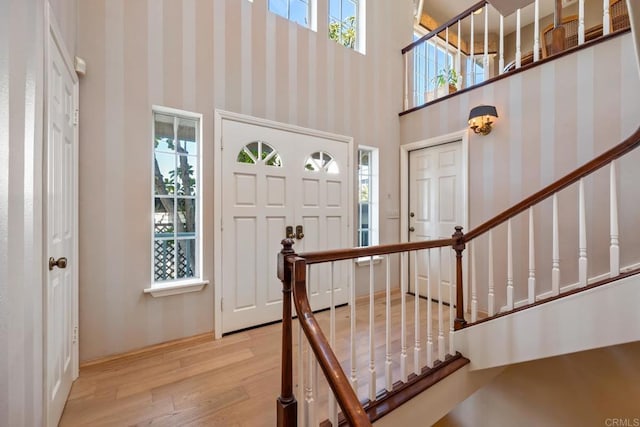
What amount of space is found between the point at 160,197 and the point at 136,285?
2.33 feet

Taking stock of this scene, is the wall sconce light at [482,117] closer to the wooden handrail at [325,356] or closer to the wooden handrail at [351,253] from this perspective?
the wooden handrail at [351,253]

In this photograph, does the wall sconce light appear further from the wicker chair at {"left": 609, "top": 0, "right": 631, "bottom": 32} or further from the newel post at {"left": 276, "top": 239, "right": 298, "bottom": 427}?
the newel post at {"left": 276, "top": 239, "right": 298, "bottom": 427}

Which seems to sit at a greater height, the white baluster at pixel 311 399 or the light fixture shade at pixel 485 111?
the light fixture shade at pixel 485 111

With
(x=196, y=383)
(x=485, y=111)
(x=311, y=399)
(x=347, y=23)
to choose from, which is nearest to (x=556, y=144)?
(x=485, y=111)

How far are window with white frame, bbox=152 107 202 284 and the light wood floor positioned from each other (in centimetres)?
63

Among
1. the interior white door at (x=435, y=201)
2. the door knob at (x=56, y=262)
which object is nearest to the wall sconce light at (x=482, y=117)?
the interior white door at (x=435, y=201)

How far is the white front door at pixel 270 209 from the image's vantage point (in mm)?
2416

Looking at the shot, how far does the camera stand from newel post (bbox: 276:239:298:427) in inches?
46.2

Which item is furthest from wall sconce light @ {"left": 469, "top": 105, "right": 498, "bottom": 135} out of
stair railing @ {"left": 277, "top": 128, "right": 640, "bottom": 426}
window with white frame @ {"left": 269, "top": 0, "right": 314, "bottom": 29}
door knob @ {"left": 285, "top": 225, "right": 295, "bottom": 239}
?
door knob @ {"left": 285, "top": 225, "right": 295, "bottom": 239}

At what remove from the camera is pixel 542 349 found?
175 cm

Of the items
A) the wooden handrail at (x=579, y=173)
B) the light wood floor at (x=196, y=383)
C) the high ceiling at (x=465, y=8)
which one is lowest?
the light wood floor at (x=196, y=383)

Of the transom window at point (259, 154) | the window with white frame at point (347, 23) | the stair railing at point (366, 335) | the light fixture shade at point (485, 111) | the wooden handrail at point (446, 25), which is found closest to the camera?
the stair railing at point (366, 335)

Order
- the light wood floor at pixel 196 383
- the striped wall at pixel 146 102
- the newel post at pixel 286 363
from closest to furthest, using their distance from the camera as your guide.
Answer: the newel post at pixel 286 363
the light wood floor at pixel 196 383
the striped wall at pixel 146 102

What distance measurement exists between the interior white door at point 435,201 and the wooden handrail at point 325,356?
7.51 feet
